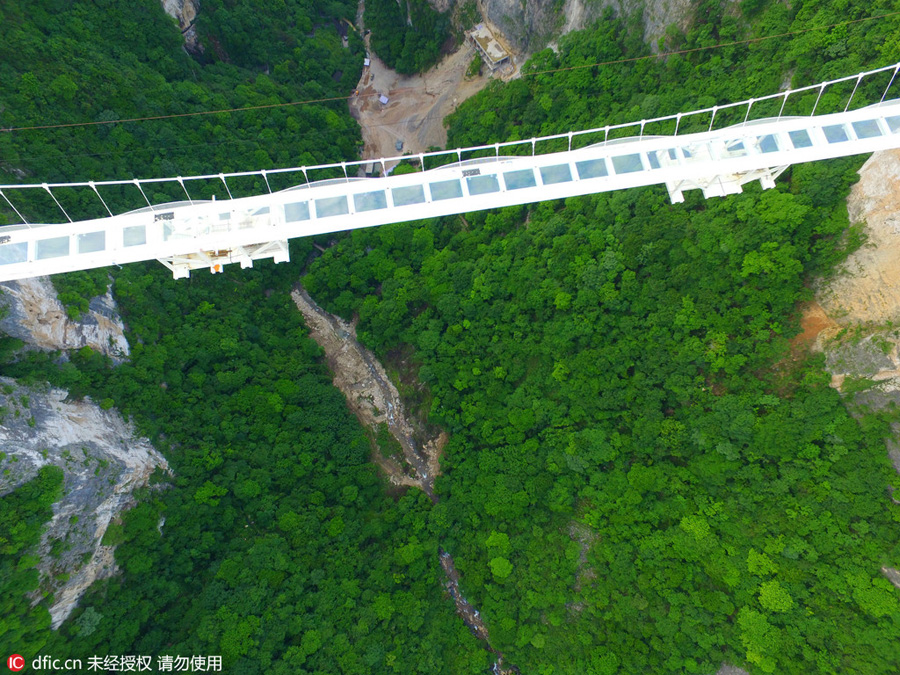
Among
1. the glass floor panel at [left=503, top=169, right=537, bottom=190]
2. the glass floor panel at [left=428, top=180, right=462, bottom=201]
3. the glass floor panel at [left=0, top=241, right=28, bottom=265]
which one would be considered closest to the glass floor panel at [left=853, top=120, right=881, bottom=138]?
the glass floor panel at [left=503, top=169, right=537, bottom=190]

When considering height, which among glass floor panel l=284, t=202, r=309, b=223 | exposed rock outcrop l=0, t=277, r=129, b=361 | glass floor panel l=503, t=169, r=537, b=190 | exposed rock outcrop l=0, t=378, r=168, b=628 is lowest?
exposed rock outcrop l=0, t=378, r=168, b=628

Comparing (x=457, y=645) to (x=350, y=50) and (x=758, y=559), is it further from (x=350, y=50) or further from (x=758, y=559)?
(x=350, y=50)

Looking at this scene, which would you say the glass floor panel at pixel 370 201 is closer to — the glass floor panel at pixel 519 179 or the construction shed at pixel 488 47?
the glass floor panel at pixel 519 179

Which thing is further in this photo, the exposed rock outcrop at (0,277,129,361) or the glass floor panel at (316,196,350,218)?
the exposed rock outcrop at (0,277,129,361)

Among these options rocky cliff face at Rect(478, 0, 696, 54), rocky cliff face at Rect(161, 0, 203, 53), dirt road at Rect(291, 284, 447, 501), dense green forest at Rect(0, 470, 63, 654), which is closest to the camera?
dense green forest at Rect(0, 470, 63, 654)

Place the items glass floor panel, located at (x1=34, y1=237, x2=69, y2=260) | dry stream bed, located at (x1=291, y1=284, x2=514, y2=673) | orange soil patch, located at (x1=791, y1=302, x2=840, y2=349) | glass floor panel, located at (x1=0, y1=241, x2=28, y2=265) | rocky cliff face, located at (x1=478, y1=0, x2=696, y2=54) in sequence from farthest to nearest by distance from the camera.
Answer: dry stream bed, located at (x1=291, y1=284, x2=514, y2=673)
rocky cliff face, located at (x1=478, y1=0, x2=696, y2=54)
orange soil patch, located at (x1=791, y1=302, x2=840, y2=349)
glass floor panel, located at (x1=34, y1=237, x2=69, y2=260)
glass floor panel, located at (x1=0, y1=241, x2=28, y2=265)

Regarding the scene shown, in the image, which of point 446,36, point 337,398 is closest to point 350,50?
point 446,36

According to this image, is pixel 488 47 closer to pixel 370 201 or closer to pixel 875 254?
pixel 370 201

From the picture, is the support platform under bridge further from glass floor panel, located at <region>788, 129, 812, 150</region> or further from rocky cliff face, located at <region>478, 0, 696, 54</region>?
rocky cliff face, located at <region>478, 0, 696, 54</region>
